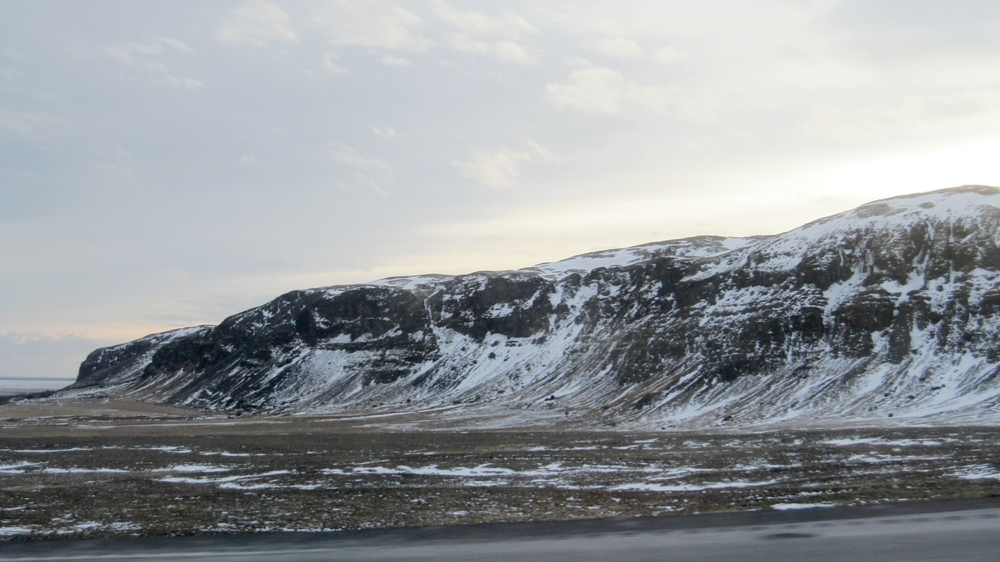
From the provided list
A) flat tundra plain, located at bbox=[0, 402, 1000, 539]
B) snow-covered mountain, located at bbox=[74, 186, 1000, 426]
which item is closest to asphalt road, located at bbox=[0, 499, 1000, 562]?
flat tundra plain, located at bbox=[0, 402, 1000, 539]

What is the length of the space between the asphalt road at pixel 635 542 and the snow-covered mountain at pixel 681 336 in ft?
157

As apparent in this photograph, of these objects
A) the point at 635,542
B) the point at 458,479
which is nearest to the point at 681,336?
the point at 458,479

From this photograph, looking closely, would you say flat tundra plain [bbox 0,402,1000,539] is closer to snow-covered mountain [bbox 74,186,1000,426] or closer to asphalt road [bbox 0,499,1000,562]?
asphalt road [bbox 0,499,1000,562]

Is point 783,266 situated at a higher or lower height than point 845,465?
higher

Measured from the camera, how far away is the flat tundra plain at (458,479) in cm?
2369

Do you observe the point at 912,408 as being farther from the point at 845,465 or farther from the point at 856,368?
the point at 845,465

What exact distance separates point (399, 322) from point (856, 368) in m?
90.8

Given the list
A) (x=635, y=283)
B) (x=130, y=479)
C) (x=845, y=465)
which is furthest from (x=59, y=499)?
(x=635, y=283)

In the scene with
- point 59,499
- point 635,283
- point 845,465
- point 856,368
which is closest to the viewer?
point 59,499

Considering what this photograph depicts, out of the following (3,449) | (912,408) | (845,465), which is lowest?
(912,408)

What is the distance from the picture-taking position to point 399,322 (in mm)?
145500

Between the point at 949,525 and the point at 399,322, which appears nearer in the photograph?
the point at 949,525

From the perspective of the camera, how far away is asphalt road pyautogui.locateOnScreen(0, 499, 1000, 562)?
18078 mm

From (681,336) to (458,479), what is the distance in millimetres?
76816
